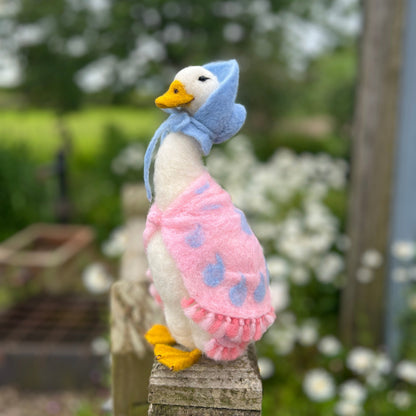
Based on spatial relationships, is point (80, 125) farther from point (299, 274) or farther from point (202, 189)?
point (202, 189)

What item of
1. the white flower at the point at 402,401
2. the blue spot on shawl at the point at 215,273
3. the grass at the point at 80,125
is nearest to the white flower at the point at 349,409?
the white flower at the point at 402,401

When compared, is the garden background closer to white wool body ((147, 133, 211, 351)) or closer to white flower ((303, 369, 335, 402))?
white flower ((303, 369, 335, 402))

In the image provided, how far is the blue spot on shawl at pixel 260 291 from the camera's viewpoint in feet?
2.36

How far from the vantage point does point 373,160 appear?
2.18 meters

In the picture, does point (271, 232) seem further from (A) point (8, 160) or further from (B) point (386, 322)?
(A) point (8, 160)

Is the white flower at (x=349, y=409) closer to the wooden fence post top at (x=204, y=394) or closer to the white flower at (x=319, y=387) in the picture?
the white flower at (x=319, y=387)

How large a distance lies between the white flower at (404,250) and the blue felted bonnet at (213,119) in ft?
5.00

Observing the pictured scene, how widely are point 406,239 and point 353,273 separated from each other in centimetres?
30

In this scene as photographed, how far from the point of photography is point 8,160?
4.57 m

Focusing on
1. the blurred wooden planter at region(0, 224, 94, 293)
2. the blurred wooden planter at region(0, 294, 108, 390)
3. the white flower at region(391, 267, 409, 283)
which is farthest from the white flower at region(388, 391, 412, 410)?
the blurred wooden planter at region(0, 224, 94, 293)

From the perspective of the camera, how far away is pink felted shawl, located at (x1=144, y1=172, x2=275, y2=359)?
26.6 inches

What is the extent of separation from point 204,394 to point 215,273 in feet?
0.58

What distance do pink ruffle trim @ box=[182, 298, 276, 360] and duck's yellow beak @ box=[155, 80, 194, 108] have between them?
0.30 m

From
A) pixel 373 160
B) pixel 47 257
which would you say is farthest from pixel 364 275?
pixel 47 257
